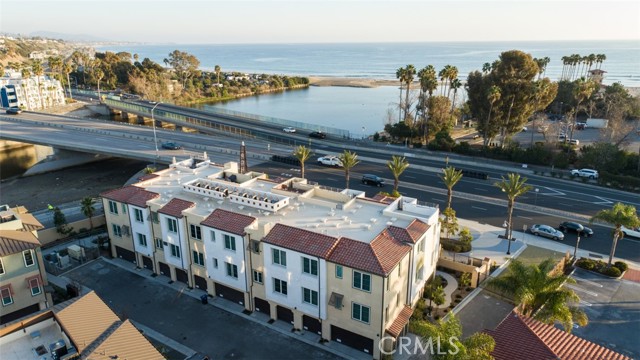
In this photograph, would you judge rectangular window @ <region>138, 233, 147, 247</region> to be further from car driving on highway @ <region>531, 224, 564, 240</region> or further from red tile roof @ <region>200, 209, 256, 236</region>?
car driving on highway @ <region>531, 224, 564, 240</region>

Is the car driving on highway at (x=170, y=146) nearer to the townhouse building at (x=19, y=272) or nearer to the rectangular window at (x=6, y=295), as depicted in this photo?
the townhouse building at (x=19, y=272)

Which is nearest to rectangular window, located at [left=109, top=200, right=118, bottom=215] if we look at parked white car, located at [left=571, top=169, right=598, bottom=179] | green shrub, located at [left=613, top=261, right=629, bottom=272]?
green shrub, located at [left=613, top=261, right=629, bottom=272]

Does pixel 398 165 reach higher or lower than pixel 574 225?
higher

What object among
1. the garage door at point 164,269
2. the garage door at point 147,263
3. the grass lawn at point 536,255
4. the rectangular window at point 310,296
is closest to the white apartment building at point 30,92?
the garage door at point 147,263

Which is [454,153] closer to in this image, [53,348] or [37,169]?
[53,348]

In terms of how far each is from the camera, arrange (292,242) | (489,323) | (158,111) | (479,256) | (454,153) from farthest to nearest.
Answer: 1. (158,111)
2. (454,153)
3. (479,256)
4. (489,323)
5. (292,242)

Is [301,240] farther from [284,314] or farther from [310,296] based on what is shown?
[284,314]

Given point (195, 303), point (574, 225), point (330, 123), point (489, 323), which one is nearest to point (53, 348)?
point (195, 303)
